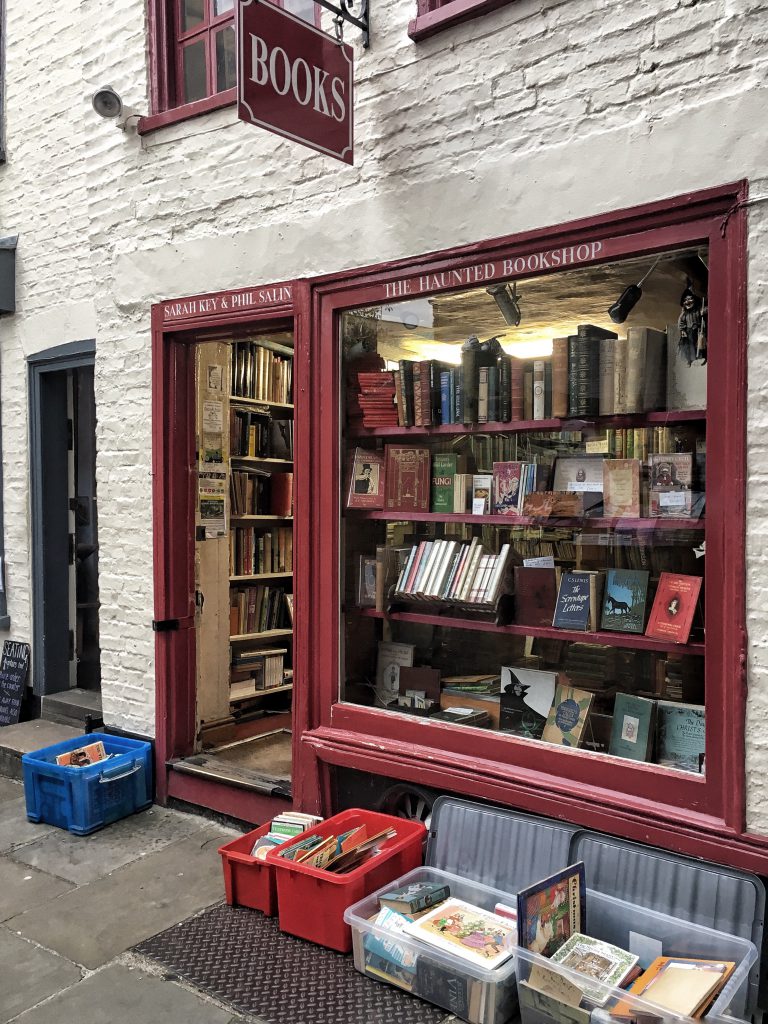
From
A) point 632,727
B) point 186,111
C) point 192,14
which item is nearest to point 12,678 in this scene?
point 186,111

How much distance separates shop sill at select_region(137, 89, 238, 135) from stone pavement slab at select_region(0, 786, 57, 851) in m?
3.99

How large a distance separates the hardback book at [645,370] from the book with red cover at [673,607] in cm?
70

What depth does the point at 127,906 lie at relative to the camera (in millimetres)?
3816

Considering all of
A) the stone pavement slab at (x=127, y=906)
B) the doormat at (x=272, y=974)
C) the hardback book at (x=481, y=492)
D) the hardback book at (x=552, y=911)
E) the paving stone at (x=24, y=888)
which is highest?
the hardback book at (x=481, y=492)

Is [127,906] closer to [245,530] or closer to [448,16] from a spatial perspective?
[245,530]

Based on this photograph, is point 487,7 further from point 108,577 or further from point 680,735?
point 108,577

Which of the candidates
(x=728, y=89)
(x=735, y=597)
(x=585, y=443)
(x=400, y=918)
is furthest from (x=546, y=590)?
(x=728, y=89)

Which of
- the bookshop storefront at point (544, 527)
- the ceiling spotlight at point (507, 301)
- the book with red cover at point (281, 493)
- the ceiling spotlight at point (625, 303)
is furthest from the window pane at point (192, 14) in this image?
the ceiling spotlight at point (625, 303)

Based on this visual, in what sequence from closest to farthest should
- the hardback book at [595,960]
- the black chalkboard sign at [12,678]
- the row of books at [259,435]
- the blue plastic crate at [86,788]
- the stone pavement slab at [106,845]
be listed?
the hardback book at [595,960] → the stone pavement slab at [106,845] → the blue plastic crate at [86,788] → the row of books at [259,435] → the black chalkboard sign at [12,678]

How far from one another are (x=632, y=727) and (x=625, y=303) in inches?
68.9

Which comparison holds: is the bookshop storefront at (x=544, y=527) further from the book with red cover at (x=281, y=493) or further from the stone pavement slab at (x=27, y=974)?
the book with red cover at (x=281, y=493)

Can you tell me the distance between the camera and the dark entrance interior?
248 inches

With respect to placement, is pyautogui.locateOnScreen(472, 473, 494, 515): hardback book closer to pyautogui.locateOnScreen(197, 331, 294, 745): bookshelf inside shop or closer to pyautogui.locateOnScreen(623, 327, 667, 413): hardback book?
pyautogui.locateOnScreen(623, 327, 667, 413): hardback book

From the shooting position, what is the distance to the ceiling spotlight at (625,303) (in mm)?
3451
